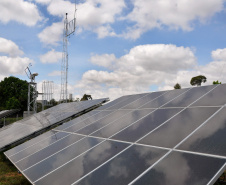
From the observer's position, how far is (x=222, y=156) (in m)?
3.43

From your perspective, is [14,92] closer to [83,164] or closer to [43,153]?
[43,153]

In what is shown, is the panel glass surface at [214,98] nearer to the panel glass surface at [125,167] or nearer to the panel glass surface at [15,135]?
the panel glass surface at [125,167]

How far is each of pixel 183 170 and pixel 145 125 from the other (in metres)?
2.78

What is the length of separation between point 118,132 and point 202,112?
2.47 metres

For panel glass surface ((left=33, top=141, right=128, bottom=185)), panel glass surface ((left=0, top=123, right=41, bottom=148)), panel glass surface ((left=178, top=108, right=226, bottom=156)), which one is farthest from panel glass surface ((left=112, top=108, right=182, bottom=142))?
panel glass surface ((left=0, top=123, right=41, bottom=148))

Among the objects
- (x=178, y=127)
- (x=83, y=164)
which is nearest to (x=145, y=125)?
(x=178, y=127)

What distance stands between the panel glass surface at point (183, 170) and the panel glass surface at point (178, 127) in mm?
660

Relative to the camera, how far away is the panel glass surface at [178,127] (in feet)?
15.4

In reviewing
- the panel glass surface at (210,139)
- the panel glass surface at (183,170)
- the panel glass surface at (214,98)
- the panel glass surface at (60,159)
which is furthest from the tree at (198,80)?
the panel glass surface at (183,170)

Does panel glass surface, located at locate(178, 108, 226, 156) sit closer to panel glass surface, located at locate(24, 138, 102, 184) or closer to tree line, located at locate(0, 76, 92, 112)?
panel glass surface, located at locate(24, 138, 102, 184)

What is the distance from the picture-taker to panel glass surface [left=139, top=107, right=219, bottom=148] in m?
4.71

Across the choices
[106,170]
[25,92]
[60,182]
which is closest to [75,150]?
[60,182]

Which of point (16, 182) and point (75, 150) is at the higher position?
point (75, 150)

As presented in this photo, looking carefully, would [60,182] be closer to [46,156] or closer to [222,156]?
[46,156]
